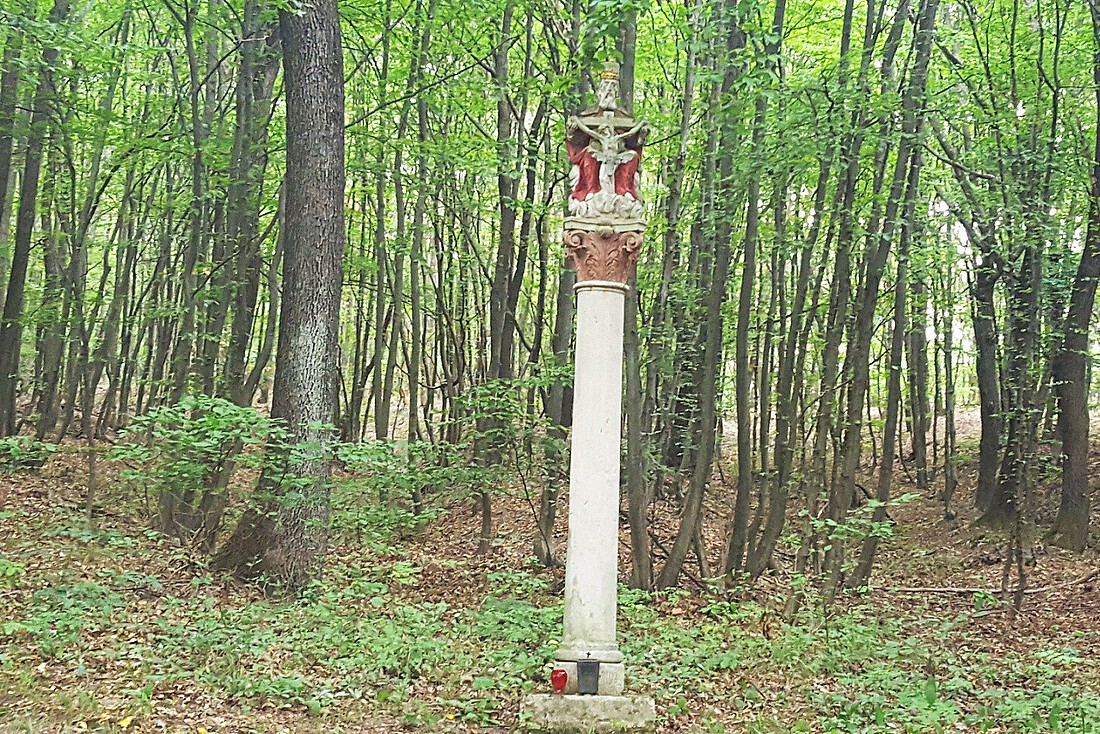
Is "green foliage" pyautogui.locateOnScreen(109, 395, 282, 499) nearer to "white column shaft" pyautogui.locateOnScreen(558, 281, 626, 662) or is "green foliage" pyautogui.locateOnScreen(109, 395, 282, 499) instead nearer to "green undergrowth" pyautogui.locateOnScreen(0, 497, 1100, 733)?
"green undergrowth" pyautogui.locateOnScreen(0, 497, 1100, 733)

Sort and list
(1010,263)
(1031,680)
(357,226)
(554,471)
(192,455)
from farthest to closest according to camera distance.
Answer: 1. (357,226)
2. (1010,263)
3. (554,471)
4. (192,455)
5. (1031,680)

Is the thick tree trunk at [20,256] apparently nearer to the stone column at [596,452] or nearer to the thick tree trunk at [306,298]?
the thick tree trunk at [306,298]

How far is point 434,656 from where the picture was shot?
6926 mm

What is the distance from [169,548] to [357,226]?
10.6 metres

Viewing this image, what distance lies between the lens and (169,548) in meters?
9.18

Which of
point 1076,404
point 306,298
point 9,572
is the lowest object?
point 9,572

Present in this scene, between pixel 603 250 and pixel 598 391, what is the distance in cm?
97

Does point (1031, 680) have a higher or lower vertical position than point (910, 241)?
lower

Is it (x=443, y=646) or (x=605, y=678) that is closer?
(x=605, y=678)

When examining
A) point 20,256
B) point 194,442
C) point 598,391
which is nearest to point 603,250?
point 598,391

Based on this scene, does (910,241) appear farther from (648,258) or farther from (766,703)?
(766,703)

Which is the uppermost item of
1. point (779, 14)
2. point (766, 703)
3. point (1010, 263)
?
point (779, 14)

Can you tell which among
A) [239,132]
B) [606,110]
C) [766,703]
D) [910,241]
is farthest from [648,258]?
[766,703]

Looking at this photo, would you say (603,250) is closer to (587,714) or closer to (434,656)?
(587,714)
